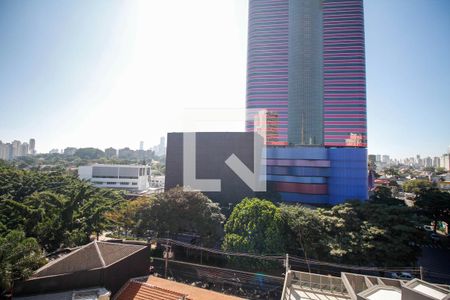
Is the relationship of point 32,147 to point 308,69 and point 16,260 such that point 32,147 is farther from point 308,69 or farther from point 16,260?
point 16,260

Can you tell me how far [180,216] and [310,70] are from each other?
182 ft

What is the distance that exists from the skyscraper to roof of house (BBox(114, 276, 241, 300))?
4971 cm

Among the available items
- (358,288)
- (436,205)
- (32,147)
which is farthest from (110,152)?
(358,288)

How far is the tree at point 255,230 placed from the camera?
17328 mm

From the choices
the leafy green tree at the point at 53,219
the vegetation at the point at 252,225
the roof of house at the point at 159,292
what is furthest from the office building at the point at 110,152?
the roof of house at the point at 159,292

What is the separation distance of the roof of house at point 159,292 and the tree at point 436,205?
24.5m

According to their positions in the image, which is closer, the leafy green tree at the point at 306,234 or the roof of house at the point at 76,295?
the roof of house at the point at 76,295

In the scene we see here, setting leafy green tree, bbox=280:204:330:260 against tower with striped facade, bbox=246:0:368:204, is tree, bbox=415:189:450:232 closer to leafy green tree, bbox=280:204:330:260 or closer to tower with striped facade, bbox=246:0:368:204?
leafy green tree, bbox=280:204:330:260

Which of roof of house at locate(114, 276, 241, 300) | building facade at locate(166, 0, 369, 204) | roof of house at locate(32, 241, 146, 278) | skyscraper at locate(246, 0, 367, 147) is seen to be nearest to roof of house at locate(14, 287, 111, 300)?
roof of house at locate(32, 241, 146, 278)

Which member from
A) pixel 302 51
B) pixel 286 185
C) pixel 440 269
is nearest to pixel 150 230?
pixel 286 185

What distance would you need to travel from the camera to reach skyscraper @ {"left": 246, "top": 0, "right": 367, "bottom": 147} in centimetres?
6097

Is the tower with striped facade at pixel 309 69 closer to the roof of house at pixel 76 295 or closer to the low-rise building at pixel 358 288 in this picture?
the low-rise building at pixel 358 288

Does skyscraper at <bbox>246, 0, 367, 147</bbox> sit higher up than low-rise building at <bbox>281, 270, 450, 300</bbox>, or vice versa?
skyscraper at <bbox>246, 0, 367, 147</bbox>

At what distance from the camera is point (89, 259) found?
42.1ft
